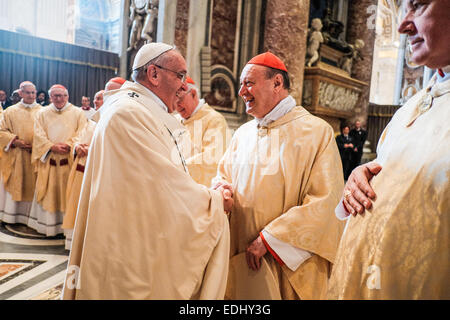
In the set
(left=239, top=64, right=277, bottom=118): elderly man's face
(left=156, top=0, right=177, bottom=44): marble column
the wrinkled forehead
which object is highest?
(left=156, top=0, right=177, bottom=44): marble column

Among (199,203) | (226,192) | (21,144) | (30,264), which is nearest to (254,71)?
(226,192)

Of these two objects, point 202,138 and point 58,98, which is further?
point 58,98

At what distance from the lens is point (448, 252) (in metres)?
1.00

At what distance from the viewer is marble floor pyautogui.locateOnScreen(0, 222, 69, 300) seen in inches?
122

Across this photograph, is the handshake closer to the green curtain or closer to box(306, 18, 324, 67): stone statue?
box(306, 18, 324, 67): stone statue

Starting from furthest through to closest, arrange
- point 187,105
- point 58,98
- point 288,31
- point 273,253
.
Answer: point 288,31 < point 58,98 < point 187,105 < point 273,253

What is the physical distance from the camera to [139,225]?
1.63m

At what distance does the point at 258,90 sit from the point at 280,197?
72 centimetres

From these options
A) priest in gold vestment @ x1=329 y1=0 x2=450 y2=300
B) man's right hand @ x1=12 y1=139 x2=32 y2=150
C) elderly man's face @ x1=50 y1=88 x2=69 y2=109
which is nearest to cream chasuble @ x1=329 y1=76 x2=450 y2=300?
priest in gold vestment @ x1=329 y1=0 x2=450 y2=300

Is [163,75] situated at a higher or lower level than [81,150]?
higher

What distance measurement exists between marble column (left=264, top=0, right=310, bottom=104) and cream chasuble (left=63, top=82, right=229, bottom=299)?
6430mm

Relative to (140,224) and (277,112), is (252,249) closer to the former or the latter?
(140,224)
